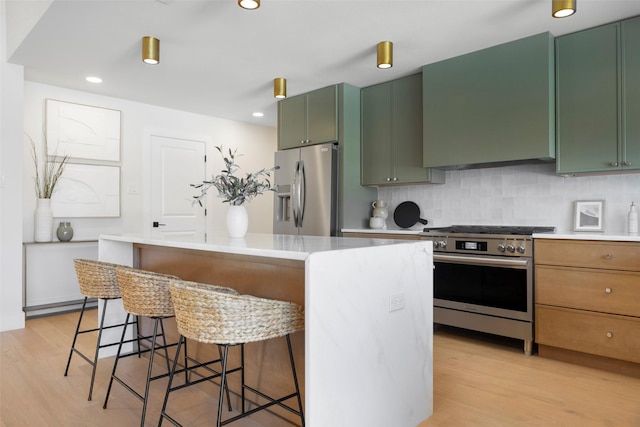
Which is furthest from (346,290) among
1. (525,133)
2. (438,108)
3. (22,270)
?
(22,270)

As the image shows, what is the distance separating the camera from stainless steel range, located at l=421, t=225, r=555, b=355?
293cm

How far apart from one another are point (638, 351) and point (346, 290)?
83.8 inches

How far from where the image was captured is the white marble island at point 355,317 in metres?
1.46

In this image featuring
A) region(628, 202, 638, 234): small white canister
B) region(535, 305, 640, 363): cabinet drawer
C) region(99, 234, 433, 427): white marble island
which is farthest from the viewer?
region(628, 202, 638, 234): small white canister

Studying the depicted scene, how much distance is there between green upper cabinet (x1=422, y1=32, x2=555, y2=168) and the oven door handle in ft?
2.60

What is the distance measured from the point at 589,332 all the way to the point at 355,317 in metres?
1.96

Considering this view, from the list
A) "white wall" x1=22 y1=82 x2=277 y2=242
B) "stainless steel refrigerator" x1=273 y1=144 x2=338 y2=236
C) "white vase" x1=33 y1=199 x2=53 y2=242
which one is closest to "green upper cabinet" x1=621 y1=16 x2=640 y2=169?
"stainless steel refrigerator" x1=273 y1=144 x2=338 y2=236

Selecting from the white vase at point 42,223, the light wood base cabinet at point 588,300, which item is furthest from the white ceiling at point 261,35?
the light wood base cabinet at point 588,300

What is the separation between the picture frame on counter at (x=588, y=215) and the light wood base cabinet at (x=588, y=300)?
58 cm

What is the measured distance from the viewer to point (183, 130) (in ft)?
17.7

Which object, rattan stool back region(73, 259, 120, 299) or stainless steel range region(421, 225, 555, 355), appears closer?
rattan stool back region(73, 259, 120, 299)

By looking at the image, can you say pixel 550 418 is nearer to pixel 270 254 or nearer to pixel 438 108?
pixel 270 254

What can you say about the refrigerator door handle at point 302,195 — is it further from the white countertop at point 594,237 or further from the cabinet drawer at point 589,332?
the cabinet drawer at point 589,332

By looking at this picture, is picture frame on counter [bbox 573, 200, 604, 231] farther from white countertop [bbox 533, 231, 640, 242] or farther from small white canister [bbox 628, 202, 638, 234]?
white countertop [bbox 533, 231, 640, 242]
